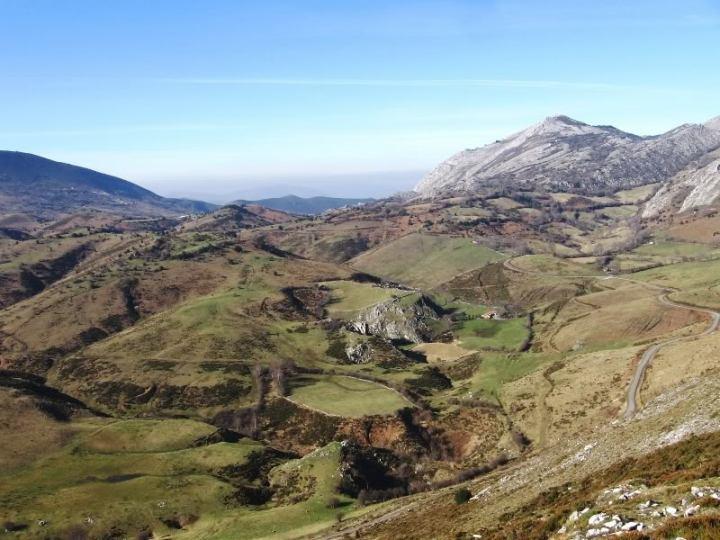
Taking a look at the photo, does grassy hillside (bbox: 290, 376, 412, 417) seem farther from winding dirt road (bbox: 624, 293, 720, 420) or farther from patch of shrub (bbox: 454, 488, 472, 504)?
patch of shrub (bbox: 454, 488, 472, 504)

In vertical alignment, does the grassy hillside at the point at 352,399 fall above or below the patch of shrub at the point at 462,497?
below

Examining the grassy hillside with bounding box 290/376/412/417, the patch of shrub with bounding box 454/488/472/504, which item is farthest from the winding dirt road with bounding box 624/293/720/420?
the grassy hillside with bounding box 290/376/412/417

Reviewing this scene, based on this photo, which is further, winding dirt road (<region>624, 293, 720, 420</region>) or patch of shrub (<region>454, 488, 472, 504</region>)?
winding dirt road (<region>624, 293, 720, 420</region>)

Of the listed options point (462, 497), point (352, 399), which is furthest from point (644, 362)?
point (462, 497)

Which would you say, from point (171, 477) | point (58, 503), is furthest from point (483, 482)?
point (58, 503)

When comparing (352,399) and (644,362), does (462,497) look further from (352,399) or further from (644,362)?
(352,399)

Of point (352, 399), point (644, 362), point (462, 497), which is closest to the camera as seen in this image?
point (462, 497)

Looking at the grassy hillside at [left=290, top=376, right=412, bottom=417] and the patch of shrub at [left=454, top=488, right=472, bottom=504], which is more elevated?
the patch of shrub at [left=454, top=488, right=472, bottom=504]

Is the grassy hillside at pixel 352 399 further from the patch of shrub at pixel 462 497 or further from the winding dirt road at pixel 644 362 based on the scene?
the patch of shrub at pixel 462 497

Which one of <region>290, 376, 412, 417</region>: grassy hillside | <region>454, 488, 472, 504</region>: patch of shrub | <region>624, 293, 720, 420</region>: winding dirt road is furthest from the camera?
<region>290, 376, 412, 417</region>: grassy hillside

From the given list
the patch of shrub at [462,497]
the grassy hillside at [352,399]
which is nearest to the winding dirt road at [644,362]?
the patch of shrub at [462,497]

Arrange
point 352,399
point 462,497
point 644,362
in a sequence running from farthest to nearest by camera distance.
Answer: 1. point 352,399
2. point 644,362
3. point 462,497
